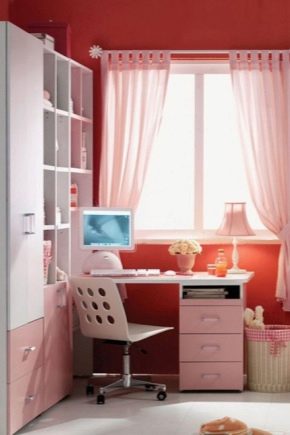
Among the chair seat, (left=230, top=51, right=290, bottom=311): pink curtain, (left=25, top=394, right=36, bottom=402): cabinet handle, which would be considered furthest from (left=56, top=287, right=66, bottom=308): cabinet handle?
(left=230, top=51, right=290, bottom=311): pink curtain

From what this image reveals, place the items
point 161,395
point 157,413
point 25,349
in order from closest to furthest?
point 25,349 < point 157,413 < point 161,395

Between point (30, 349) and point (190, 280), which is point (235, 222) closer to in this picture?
point (190, 280)

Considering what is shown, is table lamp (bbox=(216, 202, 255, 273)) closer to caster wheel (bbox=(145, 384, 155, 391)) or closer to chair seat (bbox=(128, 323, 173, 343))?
chair seat (bbox=(128, 323, 173, 343))

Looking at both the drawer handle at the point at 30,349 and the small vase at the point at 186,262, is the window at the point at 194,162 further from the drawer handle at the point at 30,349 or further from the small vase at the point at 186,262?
the drawer handle at the point at 30,349

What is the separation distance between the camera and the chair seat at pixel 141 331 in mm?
6458

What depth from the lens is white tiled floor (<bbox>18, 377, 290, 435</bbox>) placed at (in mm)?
5711

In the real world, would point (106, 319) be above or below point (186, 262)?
below

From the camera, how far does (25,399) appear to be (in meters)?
5.74

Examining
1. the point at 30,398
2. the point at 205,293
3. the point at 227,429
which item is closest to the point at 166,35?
the point at 205,293

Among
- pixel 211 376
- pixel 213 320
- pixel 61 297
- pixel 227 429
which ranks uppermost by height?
pixel 61 297

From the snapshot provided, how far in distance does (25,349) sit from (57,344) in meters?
0.68

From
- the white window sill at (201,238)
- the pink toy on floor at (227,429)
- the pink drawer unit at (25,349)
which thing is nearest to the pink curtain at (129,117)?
the white window sill at (201,238)

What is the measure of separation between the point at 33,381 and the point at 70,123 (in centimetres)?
177

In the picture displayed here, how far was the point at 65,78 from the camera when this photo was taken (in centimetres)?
664
